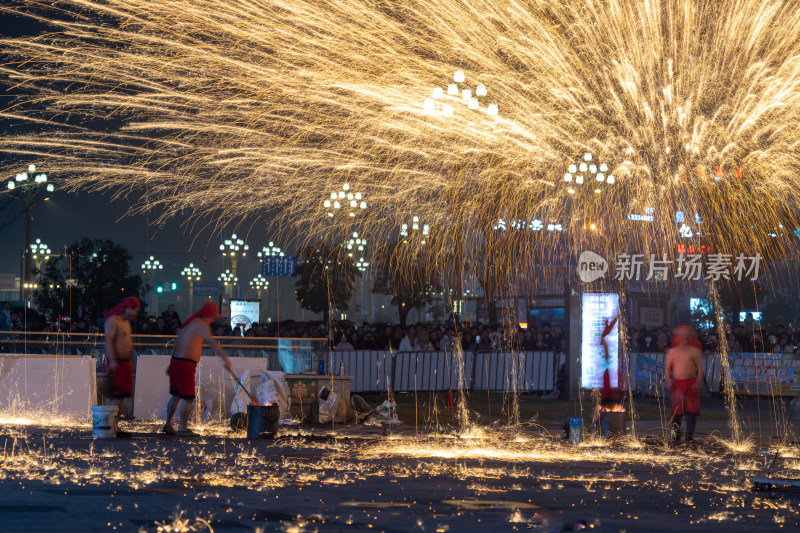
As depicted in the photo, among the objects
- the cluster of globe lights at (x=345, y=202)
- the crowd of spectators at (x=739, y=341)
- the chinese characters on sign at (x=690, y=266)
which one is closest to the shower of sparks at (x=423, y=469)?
the crowd of spectators at (x=739, y=341)

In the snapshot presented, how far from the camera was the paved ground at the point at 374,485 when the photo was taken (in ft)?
20.2

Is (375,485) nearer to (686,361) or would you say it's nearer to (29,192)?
(686,361)

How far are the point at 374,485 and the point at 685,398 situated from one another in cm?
685

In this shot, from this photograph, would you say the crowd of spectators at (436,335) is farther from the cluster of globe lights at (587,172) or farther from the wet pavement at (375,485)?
the wet pavement at (375,485)

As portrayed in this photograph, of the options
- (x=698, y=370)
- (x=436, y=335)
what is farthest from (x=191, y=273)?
(x=698, y=370)

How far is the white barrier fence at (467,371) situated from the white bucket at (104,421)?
1095 cm

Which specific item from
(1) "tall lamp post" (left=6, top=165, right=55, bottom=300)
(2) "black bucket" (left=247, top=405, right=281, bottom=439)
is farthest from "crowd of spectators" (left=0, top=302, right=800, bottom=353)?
(2) "black bucket" (left=247, top=405, right=281, bottom=439)

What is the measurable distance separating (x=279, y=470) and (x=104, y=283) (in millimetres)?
A: 31659

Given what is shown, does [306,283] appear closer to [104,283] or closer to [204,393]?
[104,283]

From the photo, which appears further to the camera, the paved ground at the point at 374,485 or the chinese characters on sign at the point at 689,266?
the chinese characters on sign at the point at 689,266

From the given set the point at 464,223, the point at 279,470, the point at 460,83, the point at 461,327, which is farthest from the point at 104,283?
the point at 279,470

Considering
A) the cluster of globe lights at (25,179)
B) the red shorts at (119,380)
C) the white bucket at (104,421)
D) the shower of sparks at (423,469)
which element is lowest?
the shower of sparks at (423,469)

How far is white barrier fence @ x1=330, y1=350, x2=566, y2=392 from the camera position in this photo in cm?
2283

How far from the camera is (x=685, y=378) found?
1375cm
